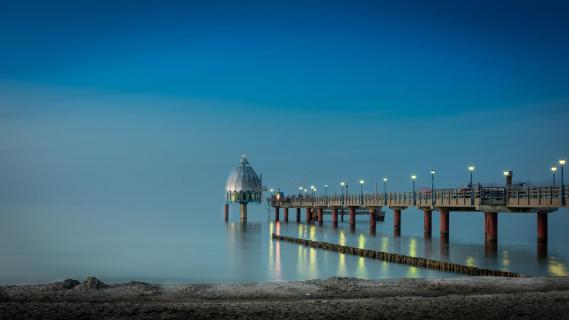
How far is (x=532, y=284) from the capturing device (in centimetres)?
2144

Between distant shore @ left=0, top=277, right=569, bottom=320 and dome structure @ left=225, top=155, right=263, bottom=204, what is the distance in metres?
113

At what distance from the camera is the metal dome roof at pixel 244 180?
135 metres

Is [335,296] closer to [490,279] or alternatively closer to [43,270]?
[490,279]

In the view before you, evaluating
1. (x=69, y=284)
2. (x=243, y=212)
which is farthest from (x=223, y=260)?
(x=243, y=212)

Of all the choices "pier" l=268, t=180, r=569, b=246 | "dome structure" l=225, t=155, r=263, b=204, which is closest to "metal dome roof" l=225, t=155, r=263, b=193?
"dome structure" l=225, t=155, r=263, b=204

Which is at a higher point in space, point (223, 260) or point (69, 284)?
point (69, 284)

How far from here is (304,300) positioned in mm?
18547

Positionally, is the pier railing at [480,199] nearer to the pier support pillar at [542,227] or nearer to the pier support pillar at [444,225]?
the pier support pillar at [444,225]

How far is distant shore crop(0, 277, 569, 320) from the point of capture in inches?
638

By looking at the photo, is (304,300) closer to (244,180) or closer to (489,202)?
(489,202)

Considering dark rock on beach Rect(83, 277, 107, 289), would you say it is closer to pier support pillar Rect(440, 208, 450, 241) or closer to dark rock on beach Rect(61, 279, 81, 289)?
dark rock on beach Rect(61, 279, 81, 289)

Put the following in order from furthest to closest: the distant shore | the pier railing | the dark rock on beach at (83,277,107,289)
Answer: the pier railing < the dark rock on beach at (83,277,107,289) < the distant shore

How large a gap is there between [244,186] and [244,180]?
1541mm

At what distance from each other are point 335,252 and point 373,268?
10.9 metres
